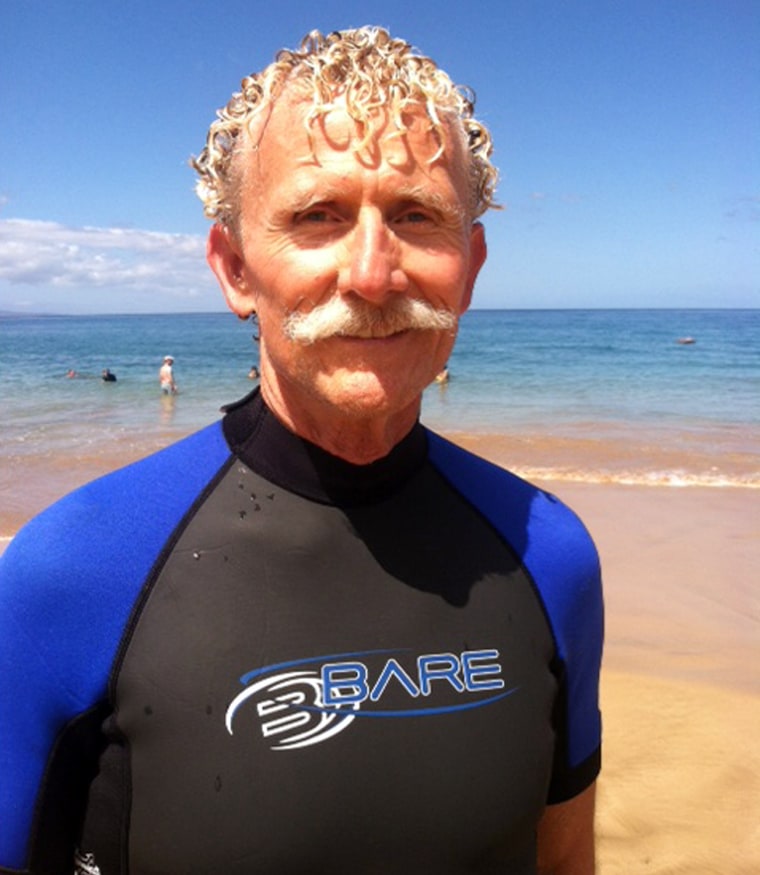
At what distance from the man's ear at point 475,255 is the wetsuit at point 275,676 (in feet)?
1.32

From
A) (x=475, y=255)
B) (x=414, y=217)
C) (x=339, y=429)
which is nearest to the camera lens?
(x=414, y=217)

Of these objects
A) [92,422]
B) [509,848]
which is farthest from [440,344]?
[92,422]

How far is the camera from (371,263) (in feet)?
4.87

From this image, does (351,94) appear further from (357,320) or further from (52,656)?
(52,656)

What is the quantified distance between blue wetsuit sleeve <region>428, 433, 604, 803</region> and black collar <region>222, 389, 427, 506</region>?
0.65ft

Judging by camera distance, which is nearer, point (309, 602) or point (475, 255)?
point (309, 602)

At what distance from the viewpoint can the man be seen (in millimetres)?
1475

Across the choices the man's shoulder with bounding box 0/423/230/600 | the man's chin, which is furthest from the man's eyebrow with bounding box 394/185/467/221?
the man's shoulder with bounding box 0/423/230/600

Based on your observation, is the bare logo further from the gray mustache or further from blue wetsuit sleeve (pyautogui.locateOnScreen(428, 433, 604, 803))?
the gray mustache

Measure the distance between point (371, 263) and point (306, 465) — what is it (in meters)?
0.48

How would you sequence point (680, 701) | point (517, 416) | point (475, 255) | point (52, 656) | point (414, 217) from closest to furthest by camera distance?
point (52, 656), point (414, 217), point (475, 255), point (680, 701), point (517, 416)

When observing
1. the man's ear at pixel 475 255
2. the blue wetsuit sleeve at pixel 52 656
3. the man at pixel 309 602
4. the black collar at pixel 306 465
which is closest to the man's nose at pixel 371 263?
the man at pixel 309 602

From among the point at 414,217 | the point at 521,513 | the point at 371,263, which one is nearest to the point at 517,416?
the point at 521,513

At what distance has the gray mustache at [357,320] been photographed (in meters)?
1.50
